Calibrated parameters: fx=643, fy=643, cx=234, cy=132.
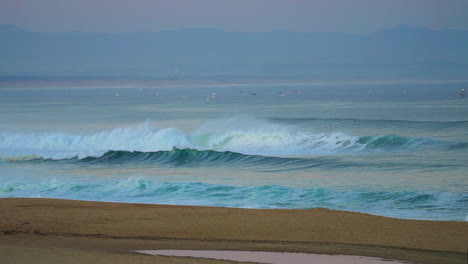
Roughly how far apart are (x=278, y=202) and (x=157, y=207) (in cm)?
311

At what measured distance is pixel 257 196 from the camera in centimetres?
1586

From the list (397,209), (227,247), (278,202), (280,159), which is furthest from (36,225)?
(280,159)

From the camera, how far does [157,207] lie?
13.3 metres

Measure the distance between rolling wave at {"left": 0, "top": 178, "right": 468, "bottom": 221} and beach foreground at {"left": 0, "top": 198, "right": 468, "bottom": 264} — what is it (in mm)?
2323

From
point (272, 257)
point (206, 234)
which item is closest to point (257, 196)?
point (206, 234)

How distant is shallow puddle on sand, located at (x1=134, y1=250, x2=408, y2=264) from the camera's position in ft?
27.9

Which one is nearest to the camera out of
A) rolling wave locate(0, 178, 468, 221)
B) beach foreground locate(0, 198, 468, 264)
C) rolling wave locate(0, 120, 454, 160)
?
beach foreground locate(0, 198, 468, 264)

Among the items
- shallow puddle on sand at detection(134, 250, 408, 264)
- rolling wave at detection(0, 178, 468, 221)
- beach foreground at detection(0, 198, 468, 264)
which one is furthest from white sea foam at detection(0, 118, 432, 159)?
shallow puddle on sand at detection(134, 250, 408, 264)

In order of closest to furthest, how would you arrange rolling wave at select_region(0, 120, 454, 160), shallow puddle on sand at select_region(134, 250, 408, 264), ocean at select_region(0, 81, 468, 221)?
shallow puddle on sand at select_region(134, 250, 408, 264) < ocean at select_region(0, 81, 468, 221) < rolling wave at select_region(0, 120, 454, 160)

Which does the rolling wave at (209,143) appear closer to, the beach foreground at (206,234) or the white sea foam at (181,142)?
the white sea foam at (181,142)

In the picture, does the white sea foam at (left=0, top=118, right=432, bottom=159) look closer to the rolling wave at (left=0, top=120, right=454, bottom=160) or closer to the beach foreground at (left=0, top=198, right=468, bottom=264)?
the rolling wave at (left=0, top=120, right=454, bottom=160)

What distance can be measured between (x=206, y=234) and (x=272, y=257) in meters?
1.88

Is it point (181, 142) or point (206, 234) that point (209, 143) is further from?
point (206, 234)

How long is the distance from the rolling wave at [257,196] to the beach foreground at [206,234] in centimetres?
232
